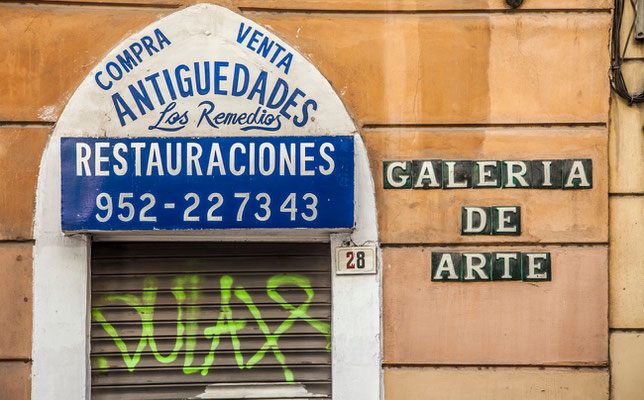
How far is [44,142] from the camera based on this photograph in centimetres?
530

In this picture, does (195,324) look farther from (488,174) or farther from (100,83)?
(488,174)

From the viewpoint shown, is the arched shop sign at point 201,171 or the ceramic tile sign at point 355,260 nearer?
the arched shop sign at point 201,171

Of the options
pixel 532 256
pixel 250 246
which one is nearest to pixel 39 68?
pixel 250 246

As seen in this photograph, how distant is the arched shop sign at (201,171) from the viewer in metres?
5.09

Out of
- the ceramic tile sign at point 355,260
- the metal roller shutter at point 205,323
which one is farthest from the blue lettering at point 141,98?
the ceramic tile sign at point 355,260

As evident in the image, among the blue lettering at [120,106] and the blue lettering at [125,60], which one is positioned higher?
the blue lettering at [125,60]

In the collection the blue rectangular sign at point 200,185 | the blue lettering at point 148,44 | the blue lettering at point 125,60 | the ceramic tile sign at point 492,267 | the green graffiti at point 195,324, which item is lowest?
the green graffiti at point 195,324

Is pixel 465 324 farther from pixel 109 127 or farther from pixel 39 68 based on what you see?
pixel 39 68

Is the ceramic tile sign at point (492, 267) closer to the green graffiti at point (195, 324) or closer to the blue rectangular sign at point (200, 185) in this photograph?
the blue rectangular sign at point (200, 185)

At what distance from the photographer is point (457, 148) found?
537 centimetres

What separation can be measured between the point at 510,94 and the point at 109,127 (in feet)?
9.55

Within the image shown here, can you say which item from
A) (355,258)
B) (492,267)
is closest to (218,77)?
(355,258)

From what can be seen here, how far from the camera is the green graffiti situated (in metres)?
5.38

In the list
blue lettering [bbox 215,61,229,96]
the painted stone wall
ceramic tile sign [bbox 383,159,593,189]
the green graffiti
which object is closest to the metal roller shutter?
the green graffiti
